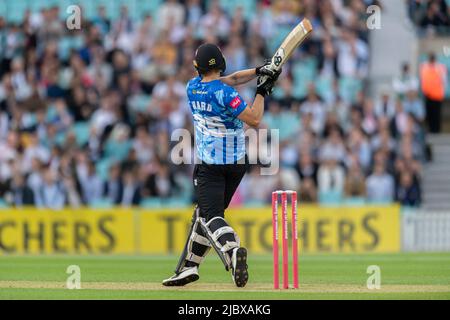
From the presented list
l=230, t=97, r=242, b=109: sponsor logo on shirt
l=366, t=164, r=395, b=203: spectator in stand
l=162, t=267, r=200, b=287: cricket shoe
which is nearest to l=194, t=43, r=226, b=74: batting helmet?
l=230, t=97, r=242, b=109: sponsor logo on shirt

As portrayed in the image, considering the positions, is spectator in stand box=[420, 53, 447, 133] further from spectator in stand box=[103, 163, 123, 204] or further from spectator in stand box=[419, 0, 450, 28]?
spectator in stand box=[103, 163, 123, 204]

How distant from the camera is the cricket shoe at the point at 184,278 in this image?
11625mm

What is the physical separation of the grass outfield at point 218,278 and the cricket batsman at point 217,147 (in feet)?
1.28

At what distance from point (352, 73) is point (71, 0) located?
6017mm

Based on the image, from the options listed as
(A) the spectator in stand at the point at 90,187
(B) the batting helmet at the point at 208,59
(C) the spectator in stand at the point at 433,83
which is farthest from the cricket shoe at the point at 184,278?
(C) the spectator in stand at the point at 433,83

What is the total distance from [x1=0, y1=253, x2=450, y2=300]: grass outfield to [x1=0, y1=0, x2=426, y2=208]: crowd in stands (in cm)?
329

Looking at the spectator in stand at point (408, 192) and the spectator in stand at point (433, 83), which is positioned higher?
the spectator in stand at point (433, 83)

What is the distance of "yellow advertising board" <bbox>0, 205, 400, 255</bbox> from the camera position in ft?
66.4

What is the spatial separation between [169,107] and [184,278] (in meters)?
10.8

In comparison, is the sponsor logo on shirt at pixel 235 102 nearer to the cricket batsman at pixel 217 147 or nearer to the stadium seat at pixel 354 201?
the cricket batsman at pixel 217 147

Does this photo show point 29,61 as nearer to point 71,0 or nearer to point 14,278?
point 71,0

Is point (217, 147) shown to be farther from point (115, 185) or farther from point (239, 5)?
point (239, 5)
